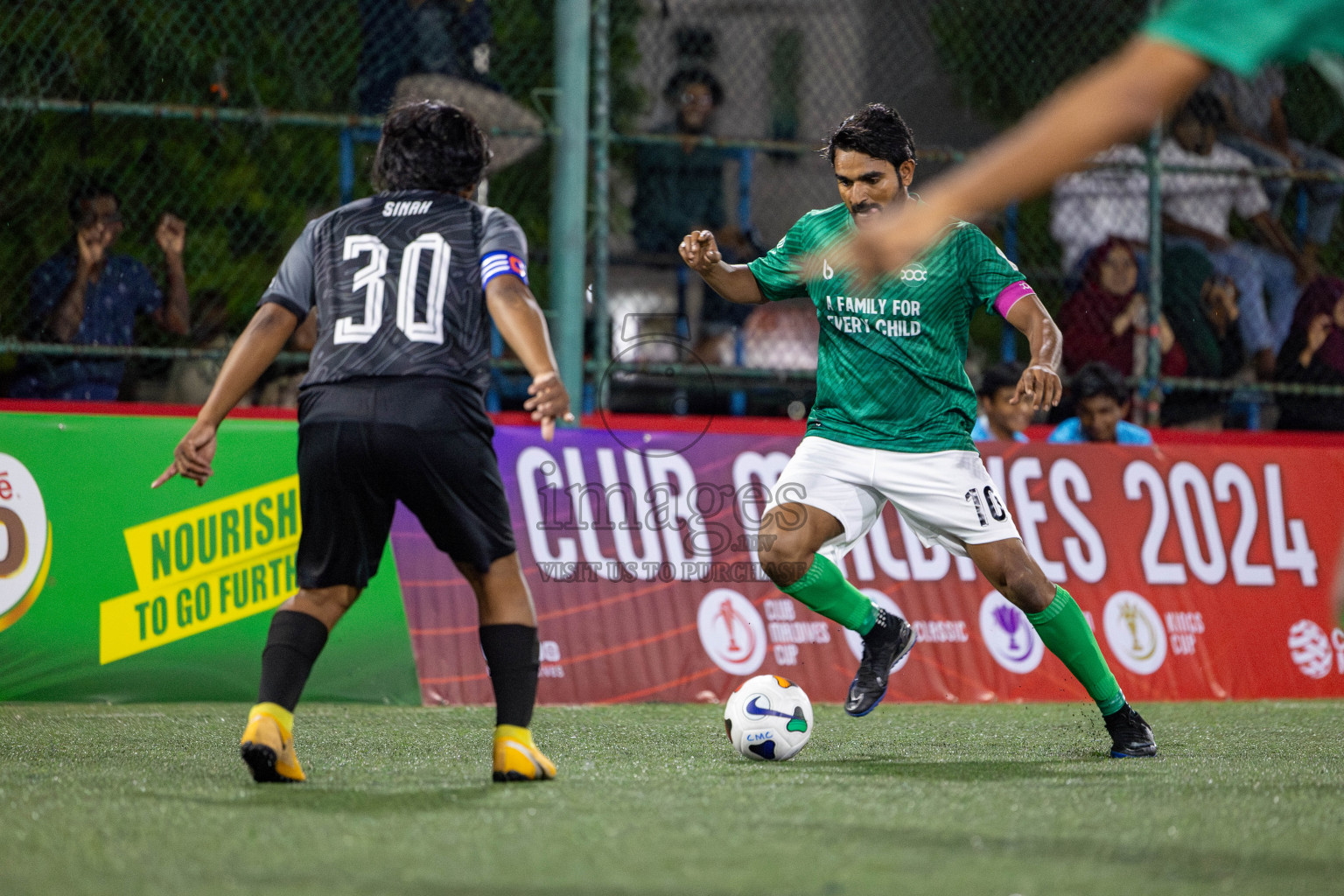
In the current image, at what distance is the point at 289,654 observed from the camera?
4.38 meters

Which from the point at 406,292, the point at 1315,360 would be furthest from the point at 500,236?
the point at 1315,360

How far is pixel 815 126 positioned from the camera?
465 inches

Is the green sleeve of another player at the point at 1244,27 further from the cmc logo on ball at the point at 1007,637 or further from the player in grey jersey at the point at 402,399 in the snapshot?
the cmc logo on ball at the point at 1007,637

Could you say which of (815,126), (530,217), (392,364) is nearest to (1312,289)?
(815,126)

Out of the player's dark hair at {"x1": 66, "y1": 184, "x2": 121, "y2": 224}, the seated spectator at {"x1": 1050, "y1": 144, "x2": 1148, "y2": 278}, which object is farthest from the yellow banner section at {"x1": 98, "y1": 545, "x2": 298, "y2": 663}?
the seated spectator at {"x1": 1050, "y1": 144, "x2": 1148, "y2": 278}

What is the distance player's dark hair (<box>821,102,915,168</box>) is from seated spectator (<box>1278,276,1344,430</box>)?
5.37 metres

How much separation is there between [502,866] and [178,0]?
257 inches

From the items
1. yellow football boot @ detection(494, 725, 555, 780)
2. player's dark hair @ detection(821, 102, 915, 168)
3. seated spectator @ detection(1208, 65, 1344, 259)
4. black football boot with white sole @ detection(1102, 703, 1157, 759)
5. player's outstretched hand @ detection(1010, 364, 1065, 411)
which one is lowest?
black football boot with white sole @ detection(1102, 703, 1157, 759)

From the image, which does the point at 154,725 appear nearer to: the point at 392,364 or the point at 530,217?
the point at 392,364

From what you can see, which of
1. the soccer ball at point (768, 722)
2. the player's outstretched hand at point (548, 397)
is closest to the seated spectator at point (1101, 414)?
the soccer ball at point (768, 722)

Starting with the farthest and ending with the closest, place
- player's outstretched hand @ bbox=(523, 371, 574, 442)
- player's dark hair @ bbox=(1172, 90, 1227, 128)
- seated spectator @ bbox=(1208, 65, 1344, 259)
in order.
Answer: seated spectator @ bbox=(1208, 65, 1344, 259), player's dark hair @ bbox=(1172, 90, 1227, 128), player's outstretched hand @ bbox=(523, 371, 574, 442)

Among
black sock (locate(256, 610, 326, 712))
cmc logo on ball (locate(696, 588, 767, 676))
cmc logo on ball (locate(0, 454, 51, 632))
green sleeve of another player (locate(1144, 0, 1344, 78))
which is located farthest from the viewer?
cmc logo on ball (locate(696, 588, 767, 676))

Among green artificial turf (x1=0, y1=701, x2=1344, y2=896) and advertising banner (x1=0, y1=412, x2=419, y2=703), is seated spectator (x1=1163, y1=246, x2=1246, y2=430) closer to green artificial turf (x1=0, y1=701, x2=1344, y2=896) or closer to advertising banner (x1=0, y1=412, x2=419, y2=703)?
green artificial turf (x1=0, y1=701, x2=1344, y2=896)

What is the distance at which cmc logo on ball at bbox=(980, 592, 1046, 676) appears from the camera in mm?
8320
